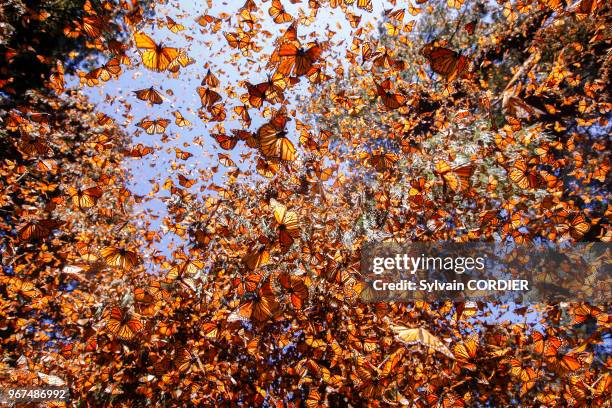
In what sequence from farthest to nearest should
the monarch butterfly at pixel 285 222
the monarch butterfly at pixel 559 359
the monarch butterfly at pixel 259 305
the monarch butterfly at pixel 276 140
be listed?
the monarch butterfly at pixel 559 359, the monarch butterfly at pixel 259 305, the monarch butterfly at pixel 276 140, the monarch butterfly at pixel 285 222

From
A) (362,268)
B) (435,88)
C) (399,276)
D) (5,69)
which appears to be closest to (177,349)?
(362,268)

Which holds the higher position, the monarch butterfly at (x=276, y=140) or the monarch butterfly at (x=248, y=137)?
the monarch butterfly at (x=248, y=137)

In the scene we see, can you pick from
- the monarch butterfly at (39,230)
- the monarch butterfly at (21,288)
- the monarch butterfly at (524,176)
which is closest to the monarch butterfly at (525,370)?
the monarch butterfly at (524,176)

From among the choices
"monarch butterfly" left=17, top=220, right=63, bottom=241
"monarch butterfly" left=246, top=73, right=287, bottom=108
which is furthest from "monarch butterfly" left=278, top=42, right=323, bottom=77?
"monarch butterfly" left=17, top=220, right=63, bottom=241

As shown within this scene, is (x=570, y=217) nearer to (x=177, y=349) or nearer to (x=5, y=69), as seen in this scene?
(x=177, y=349)

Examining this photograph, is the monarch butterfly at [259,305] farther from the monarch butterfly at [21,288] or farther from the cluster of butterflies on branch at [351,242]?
the monarch butterfly at [21,288]

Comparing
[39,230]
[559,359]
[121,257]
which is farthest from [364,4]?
[559,359]

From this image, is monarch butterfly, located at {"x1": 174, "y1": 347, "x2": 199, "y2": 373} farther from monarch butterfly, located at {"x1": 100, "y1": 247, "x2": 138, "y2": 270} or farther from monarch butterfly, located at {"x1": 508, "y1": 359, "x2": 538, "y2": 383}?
monarch butterfly, located at {"x1": 508, "y1": 359, "x2": 538, "y2": 383}
